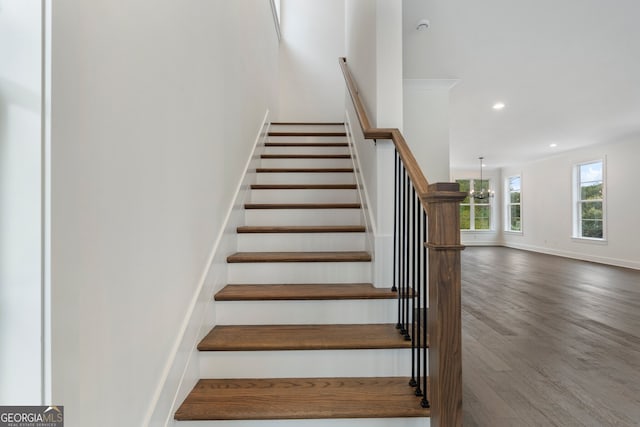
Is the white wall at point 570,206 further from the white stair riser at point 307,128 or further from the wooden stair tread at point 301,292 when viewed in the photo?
the wooden stair tread at point 301,292

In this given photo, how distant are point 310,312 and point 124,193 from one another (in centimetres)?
111

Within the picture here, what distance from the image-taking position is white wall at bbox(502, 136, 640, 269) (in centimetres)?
586

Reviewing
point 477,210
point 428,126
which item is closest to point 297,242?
point 428,126

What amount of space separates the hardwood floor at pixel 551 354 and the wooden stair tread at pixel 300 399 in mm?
539

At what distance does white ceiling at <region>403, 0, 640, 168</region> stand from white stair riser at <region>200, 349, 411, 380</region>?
2.61 meters

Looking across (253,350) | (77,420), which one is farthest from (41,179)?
(253,350)

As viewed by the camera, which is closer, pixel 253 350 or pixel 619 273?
pixel 253 350

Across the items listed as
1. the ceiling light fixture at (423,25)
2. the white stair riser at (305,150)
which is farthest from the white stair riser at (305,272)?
the ceiling light fixture at (423,25)

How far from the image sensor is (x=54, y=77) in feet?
2.12

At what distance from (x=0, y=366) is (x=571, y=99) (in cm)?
587

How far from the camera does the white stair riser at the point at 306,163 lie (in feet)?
9.71

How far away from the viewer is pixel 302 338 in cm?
145

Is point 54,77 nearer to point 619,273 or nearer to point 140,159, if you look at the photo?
point 140,159

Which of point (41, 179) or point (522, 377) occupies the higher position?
point (41, 179)
